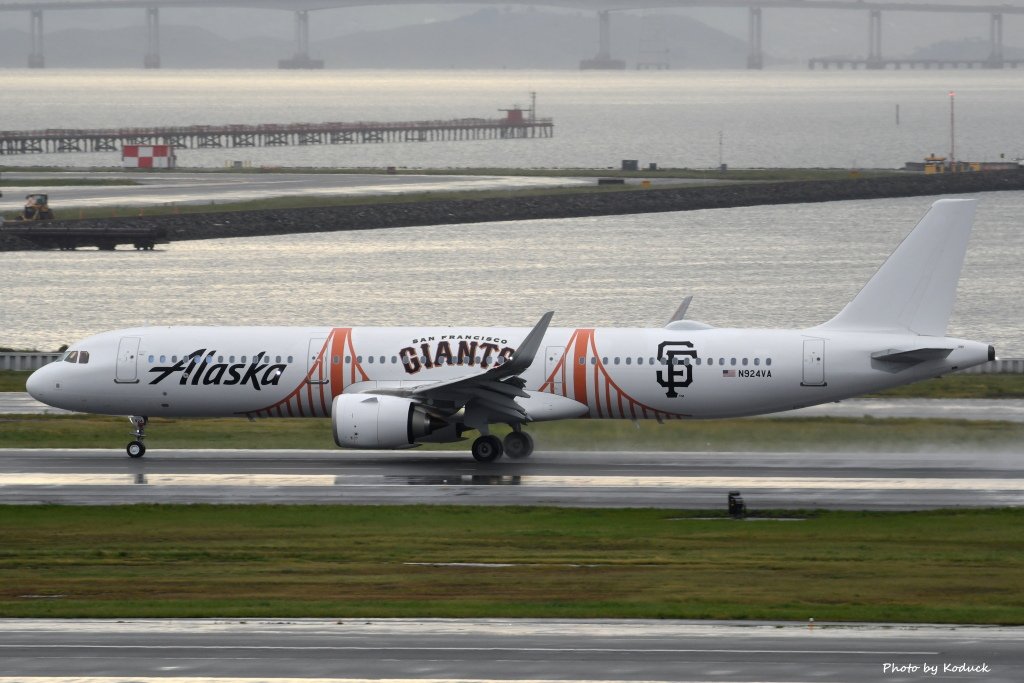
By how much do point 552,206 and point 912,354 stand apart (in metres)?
119

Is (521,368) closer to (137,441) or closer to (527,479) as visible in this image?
(527,479)

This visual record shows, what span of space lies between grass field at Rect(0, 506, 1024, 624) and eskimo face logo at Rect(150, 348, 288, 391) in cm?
1001

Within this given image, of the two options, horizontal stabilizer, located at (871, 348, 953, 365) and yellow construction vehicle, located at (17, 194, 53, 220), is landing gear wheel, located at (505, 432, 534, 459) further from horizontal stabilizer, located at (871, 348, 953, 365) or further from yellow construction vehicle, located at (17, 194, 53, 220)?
yellow construction vehicle, located at (17, 194, 53, 220)

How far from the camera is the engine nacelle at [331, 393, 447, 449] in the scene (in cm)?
4978

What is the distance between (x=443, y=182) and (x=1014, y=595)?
540 ft

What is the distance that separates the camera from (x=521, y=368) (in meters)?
50.3

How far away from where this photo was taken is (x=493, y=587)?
33.5 m

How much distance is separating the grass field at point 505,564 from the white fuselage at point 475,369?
960cm

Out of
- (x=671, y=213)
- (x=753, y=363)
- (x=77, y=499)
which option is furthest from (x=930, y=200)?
(x=77, y=499)

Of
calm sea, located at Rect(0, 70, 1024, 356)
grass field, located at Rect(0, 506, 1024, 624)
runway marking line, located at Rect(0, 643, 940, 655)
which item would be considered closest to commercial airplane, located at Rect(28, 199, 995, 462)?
grass field, located at Rect(0, 506, 1024, 624)

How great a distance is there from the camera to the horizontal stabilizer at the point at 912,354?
5038cm

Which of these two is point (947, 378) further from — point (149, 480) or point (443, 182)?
point (443, 182)

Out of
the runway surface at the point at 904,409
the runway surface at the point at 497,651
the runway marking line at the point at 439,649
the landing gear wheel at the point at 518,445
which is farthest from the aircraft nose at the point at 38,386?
the runway marking line at the point at 439,649

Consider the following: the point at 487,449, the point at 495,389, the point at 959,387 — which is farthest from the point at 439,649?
the point at 959,387
